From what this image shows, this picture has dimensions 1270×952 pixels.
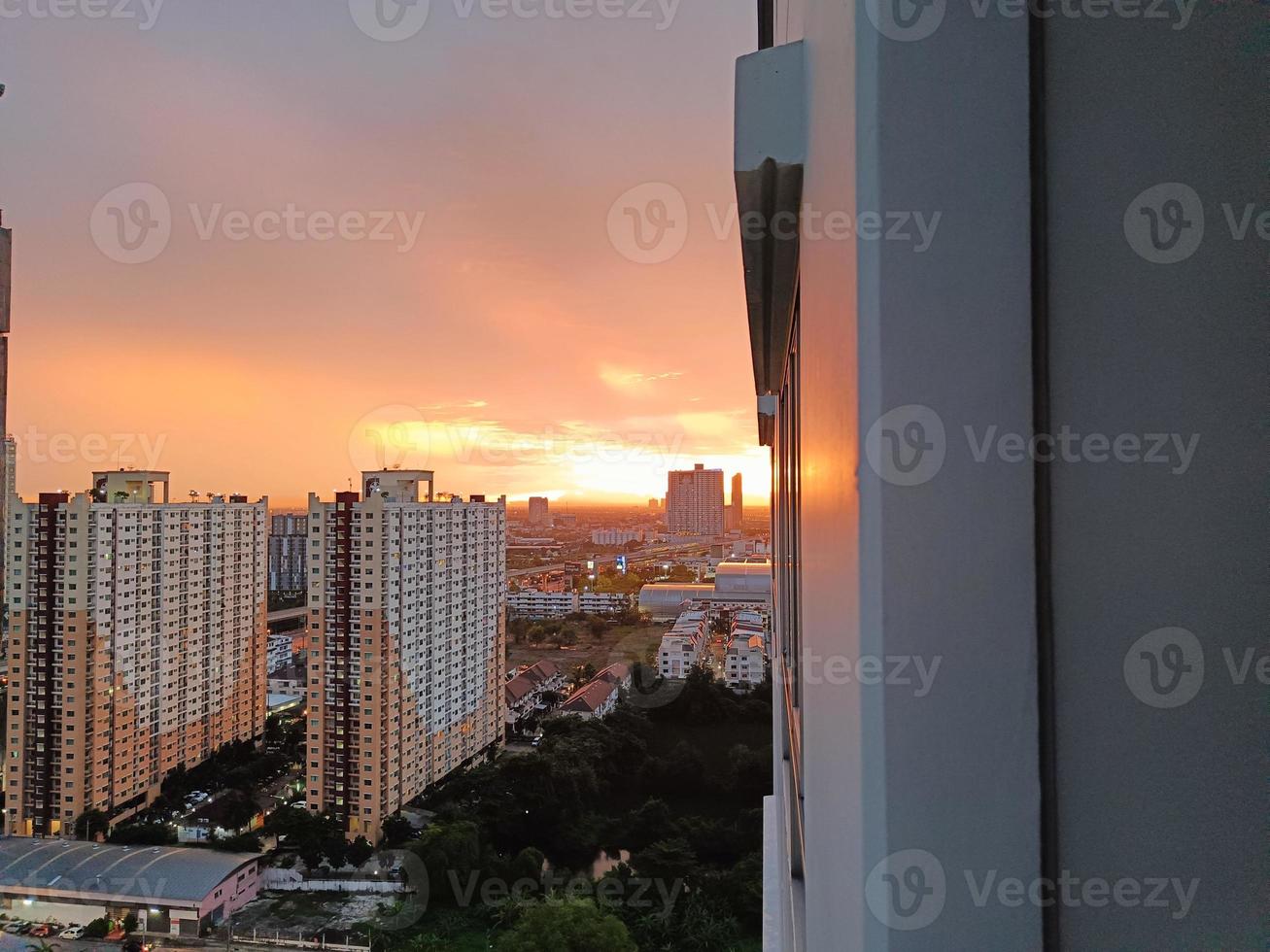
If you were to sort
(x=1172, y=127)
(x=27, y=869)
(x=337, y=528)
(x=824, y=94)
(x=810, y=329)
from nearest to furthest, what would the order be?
(x=1172, y=127) < (x=824, y=94) < (x=810, y=329) < (x=27, y=869) < (x=337, y=528)

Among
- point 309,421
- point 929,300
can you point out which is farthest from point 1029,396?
point 309,421

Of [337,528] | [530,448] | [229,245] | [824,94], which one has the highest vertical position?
[229,245]

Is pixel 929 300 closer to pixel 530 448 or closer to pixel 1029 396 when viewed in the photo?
pixel 1029 396

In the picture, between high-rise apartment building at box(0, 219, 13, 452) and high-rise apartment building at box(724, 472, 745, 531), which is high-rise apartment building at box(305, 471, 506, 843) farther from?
high-rise apartment building at box(724, 472, 745, 531)

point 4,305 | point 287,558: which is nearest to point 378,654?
point 4,305

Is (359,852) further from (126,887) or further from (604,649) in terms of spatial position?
(604,649)

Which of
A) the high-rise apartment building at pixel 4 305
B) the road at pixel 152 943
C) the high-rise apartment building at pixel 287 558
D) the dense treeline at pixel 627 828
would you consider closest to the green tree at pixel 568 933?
the dense treeline at pixel 627 828

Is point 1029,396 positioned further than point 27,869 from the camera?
No
